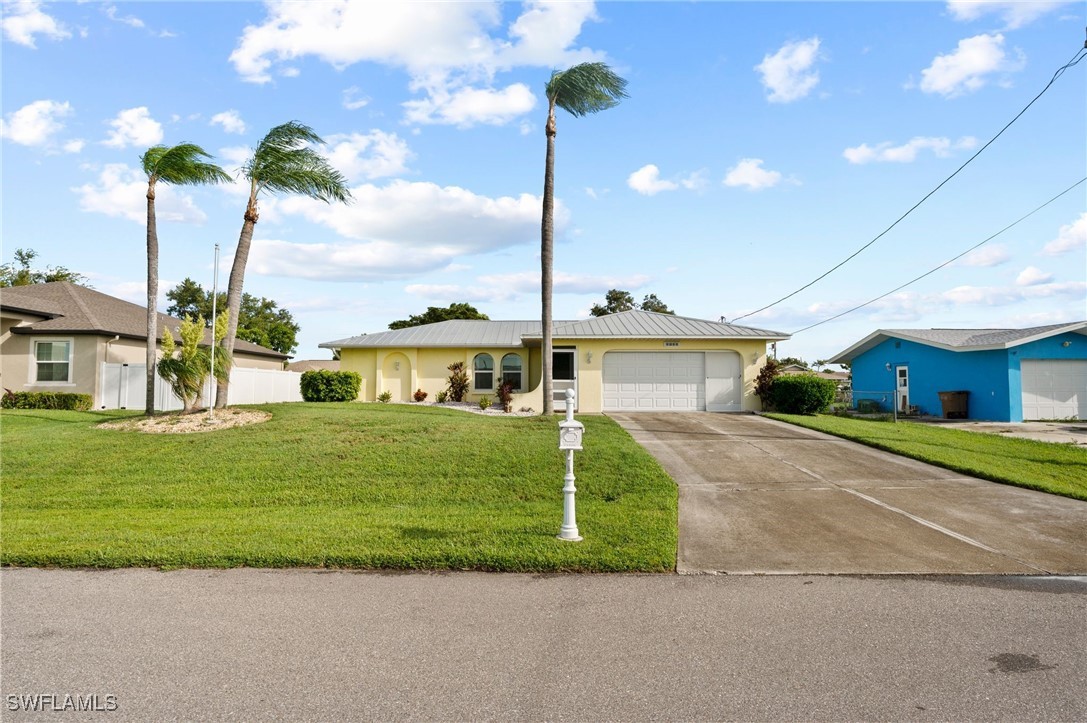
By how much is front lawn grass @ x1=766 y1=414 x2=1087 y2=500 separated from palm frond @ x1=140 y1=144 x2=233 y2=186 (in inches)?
653

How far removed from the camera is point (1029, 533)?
7.09m

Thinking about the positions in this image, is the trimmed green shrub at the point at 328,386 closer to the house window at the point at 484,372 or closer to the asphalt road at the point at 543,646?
the house window at the point at 484,372

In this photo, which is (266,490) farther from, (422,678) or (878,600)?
(878,600)

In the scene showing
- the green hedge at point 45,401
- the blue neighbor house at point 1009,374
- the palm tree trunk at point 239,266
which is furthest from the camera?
the blue neighbor house at point 1009,374

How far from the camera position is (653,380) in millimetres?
20734

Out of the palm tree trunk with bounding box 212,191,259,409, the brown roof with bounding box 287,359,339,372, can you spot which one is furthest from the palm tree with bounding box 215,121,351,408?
the brown roof with bounding box 287,359,339,372

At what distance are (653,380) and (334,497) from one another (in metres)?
13.6

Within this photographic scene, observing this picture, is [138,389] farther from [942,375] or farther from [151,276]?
[942,375]

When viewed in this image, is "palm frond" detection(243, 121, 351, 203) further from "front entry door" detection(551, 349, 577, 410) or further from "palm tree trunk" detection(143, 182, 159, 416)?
"front entry door" detection(551, 349, 577, 410)

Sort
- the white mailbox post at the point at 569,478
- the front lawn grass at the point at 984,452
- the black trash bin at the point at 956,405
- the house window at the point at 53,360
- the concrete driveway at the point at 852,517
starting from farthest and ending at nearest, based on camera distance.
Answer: the black trash bin at the point at 956,405, the house window at the point at 53,360, the front lawn grass at the point at 984,452, the white mailbox post at the point at 569,478, the concrete driveway at the point at 852,517

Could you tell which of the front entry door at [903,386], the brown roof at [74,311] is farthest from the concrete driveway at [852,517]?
the brown roof at [74,311]

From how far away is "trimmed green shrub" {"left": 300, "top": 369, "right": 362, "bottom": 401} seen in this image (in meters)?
20.3

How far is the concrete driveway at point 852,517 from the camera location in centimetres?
602

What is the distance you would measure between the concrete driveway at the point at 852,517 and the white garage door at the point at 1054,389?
13.1 m
